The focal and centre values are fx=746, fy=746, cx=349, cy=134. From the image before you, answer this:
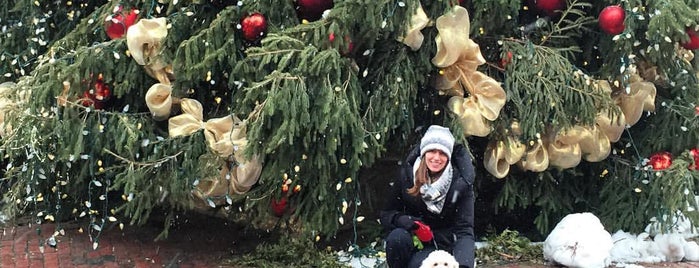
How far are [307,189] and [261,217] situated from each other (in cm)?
44

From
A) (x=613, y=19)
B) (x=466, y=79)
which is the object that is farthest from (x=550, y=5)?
(x=466, y=79)

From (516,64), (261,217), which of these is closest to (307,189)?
(261,217)

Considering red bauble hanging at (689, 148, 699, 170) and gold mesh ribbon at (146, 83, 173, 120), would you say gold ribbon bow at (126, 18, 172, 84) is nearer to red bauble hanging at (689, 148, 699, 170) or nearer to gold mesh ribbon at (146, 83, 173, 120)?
gold mesh ribbon at (146, 83, 173, 120)

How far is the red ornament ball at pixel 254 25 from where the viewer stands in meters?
4.83

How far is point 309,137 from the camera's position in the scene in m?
4.52

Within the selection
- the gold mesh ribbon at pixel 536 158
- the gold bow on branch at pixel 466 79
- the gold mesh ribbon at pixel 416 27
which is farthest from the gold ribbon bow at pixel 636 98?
the gold mesh ribbon at pixel 416 27

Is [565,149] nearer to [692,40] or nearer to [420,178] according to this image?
[692,40]

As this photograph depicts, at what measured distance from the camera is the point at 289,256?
5398 millimetres

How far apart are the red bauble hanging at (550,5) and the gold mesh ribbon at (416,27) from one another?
1.02 meters

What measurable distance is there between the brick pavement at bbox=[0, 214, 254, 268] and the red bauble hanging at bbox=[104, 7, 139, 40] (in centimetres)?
167

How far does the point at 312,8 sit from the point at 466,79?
45.6 inches

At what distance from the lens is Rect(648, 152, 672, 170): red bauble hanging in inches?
220

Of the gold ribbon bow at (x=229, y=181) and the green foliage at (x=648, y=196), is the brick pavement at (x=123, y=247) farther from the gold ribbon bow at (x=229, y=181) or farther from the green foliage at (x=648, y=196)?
the green foliage at (x=648, y=196)

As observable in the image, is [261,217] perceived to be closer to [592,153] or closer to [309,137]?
[309,137]
